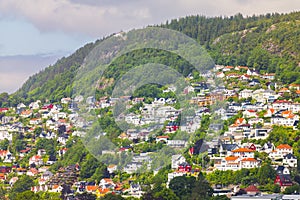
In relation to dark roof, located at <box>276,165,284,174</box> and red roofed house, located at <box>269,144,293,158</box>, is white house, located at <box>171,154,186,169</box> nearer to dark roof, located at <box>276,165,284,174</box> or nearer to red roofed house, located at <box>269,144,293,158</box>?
red roofed house, located at <box>269,144,293,158</box>

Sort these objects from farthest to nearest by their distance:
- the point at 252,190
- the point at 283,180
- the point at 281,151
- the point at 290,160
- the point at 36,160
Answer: the point at 36,160 < the point at 281,151 < the point at 290,160 < the point at 283,180 < the point at 252,190

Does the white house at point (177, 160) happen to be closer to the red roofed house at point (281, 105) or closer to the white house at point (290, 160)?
the white house at point (290, 160)

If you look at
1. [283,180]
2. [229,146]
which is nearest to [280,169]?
[283,180]

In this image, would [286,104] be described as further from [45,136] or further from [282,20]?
[282,20]

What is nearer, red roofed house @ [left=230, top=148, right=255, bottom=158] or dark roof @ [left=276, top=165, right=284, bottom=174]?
dark roof @ [left=276, top=165, right=284, bottom=174]

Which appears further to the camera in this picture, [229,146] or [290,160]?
[229,146]

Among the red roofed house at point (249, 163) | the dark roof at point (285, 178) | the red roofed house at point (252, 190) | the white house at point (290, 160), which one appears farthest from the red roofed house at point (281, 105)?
the red roofed house at point (252, 190)

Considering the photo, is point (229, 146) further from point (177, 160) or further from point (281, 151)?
point (281, 151)

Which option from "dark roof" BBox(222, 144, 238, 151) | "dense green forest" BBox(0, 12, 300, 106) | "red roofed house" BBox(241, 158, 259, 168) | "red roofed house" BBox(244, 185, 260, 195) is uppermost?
"dense green forest" BBox(0, 12, 300, 106)

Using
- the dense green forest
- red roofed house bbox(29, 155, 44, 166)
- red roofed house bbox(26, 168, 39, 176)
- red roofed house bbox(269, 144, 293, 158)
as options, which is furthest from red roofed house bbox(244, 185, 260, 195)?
the dense green forest

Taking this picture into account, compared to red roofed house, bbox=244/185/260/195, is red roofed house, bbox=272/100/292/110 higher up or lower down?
higher up
